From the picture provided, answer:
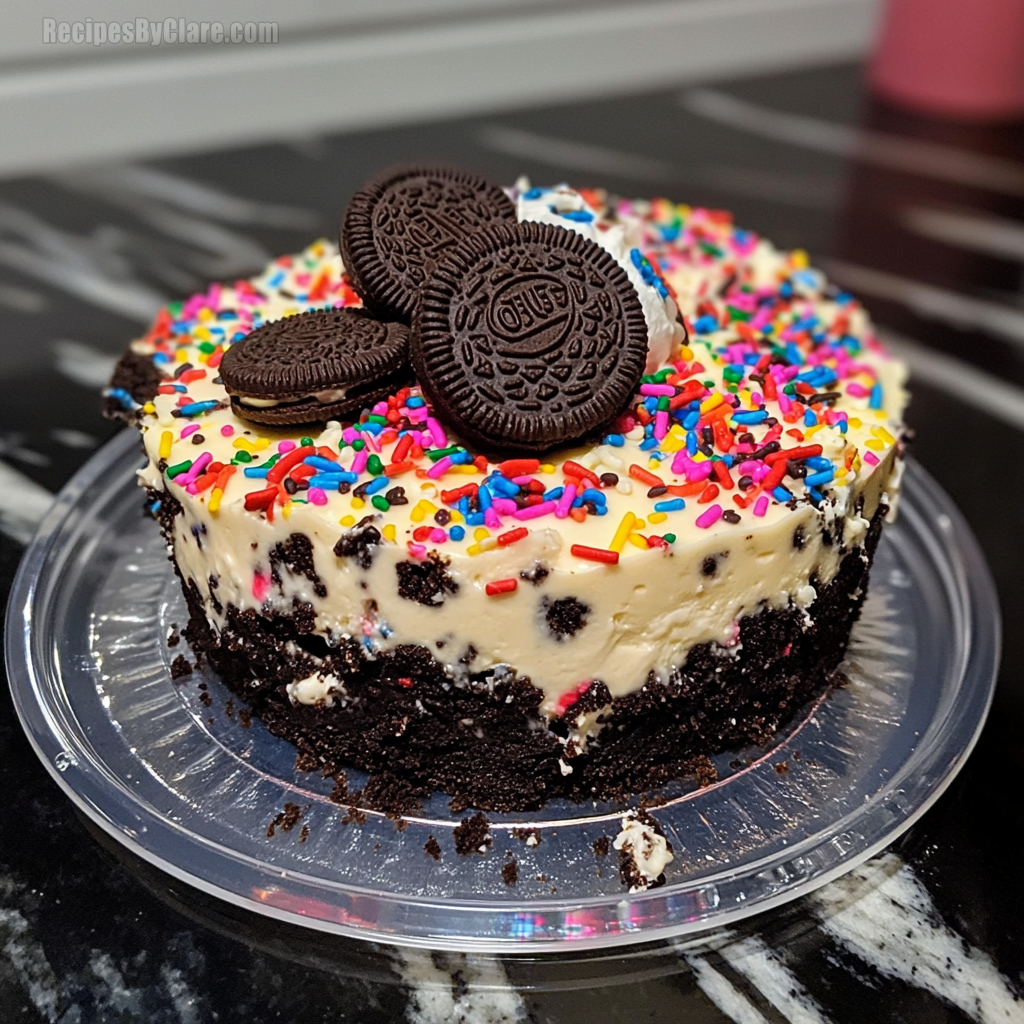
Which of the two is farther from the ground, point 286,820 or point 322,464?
point 322,464

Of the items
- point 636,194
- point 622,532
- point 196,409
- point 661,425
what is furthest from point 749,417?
point 636,194

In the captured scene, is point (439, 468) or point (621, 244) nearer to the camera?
point (439, 468)

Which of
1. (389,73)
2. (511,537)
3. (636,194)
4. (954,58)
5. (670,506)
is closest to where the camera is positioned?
(511,537)

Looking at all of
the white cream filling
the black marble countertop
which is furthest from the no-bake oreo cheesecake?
the black marble countertop

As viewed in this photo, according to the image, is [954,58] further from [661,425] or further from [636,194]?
[661,425]

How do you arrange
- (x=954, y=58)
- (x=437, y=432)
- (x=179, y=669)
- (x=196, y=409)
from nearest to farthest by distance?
(x=437, y=432), (x=196, y=409), (x=179, y=669), (x=954, y=58)

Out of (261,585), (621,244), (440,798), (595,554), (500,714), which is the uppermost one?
(621,244)
